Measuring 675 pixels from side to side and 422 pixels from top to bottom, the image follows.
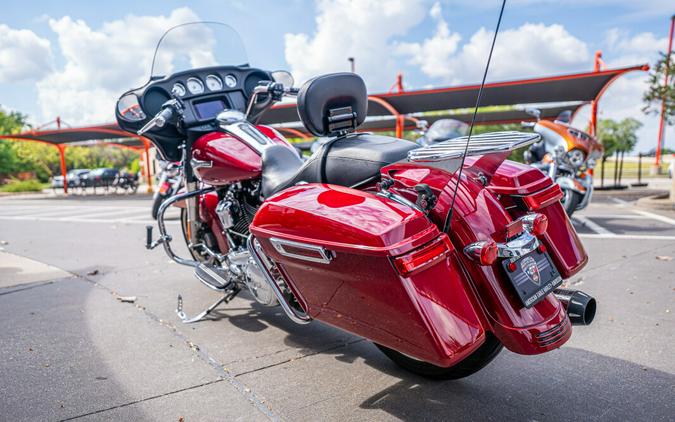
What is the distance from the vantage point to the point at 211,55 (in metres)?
3.69

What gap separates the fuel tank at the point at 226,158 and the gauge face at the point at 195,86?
0.46 meters

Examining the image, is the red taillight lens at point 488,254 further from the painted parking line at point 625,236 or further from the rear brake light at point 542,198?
the painted parking line at point 625,236

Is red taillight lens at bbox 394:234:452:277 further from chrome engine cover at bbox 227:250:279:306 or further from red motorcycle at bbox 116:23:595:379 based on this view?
chrome engine cover at bbox 227:250:279:306

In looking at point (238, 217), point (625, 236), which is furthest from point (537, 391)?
point (625, 236)

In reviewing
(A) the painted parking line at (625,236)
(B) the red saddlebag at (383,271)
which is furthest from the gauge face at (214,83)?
(A) the painted parking line at (625,236)

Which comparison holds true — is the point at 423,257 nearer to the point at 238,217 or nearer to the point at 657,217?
the point at 238,217

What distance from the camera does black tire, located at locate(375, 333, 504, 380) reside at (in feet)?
6.68

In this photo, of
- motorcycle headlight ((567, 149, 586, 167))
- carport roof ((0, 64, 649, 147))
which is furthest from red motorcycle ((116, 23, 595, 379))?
carport roof ((0, 64, 649, 147))

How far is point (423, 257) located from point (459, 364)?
2.75 ft

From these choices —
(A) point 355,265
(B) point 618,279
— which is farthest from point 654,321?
(A) point 355,265

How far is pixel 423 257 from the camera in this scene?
1.55m

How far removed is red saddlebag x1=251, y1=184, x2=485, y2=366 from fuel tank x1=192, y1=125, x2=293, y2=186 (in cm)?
99

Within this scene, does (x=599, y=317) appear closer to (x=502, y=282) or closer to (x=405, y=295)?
(x=502, y=282)

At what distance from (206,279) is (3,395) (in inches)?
46.7
